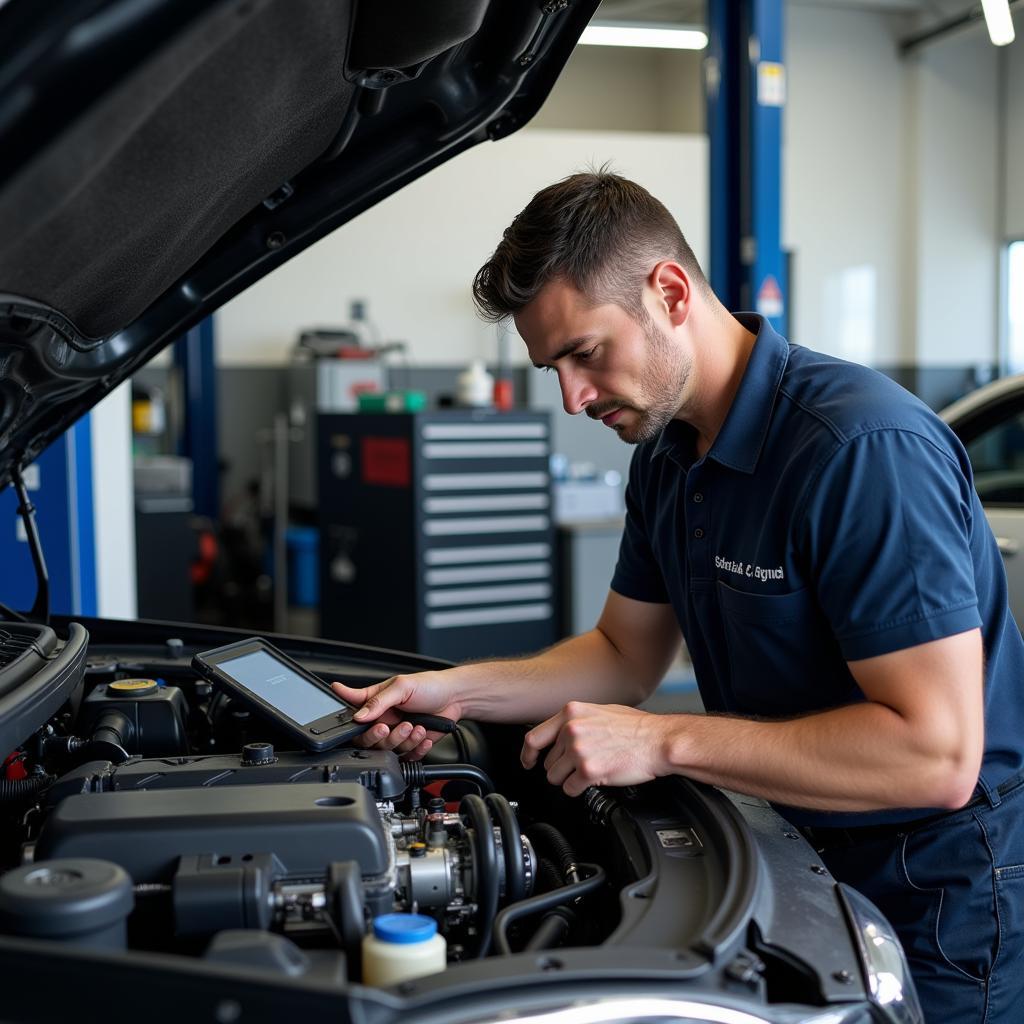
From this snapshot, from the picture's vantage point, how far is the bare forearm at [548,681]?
1.45 metres

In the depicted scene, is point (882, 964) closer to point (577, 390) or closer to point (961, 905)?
point (961, 905)

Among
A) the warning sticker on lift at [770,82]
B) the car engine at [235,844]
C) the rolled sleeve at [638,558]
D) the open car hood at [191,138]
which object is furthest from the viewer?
the warning sticker on lift at [770,82]

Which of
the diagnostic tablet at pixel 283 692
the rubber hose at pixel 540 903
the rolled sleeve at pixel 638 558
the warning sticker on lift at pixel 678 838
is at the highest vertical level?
the rolled sleeve at pixel 638 558

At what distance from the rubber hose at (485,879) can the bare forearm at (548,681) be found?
16.8 inches

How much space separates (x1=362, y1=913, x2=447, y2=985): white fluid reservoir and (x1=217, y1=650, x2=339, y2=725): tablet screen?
0.41 metres

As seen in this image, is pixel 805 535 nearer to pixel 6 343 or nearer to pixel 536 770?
A: pixel 536 770

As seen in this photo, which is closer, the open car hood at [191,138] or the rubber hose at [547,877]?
the open car hood at [191,138]

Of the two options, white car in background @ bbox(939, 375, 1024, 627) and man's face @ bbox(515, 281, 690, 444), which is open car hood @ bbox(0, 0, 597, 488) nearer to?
man's face @ bbox(515, 281, 690, 444)

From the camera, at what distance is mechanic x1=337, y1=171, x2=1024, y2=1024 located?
3.57 ft

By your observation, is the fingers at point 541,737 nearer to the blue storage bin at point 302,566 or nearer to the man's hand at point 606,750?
the man's hand at point 606,750

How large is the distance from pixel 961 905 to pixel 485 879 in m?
0.52

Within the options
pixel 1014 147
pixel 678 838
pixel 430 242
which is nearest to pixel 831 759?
pixel 678 838

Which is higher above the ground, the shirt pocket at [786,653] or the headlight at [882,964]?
the shirt pocket at [786,653]

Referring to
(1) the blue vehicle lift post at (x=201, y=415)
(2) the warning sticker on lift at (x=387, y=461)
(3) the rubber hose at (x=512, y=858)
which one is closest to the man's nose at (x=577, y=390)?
(3) the rubber hose at (x=512, y=858)
